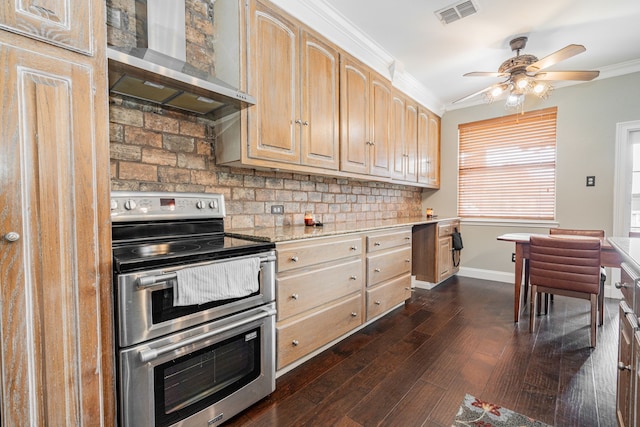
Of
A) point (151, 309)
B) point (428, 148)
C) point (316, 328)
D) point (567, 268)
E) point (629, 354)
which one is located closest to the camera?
point (629, 354)

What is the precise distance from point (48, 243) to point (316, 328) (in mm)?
1528

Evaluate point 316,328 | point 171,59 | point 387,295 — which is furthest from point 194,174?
point 387,295

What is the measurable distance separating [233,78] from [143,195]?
93cm

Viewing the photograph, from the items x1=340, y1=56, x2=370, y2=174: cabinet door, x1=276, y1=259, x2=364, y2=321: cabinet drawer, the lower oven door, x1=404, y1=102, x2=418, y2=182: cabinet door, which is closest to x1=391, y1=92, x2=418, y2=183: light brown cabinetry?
x1=404, y1=102, x2=418, y2=182: cabinet door

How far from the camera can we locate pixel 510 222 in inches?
159

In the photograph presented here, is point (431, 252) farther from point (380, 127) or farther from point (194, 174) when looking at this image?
point (194, 174)

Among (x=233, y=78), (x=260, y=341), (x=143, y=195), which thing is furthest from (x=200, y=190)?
(x=260, y=341)

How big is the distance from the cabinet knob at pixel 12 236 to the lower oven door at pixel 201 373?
1.78 ft

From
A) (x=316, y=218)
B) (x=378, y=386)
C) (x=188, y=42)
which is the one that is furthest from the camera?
(x=316, y=218)

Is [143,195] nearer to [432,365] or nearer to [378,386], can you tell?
[378,386]

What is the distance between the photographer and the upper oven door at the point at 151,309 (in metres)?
1.12

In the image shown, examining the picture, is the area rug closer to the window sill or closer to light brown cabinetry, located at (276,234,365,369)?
light brown cabinetry, located at (276,234,365,369)

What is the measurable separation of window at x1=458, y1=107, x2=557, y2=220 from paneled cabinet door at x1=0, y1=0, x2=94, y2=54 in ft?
15.2

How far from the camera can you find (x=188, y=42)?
189 centimetres
